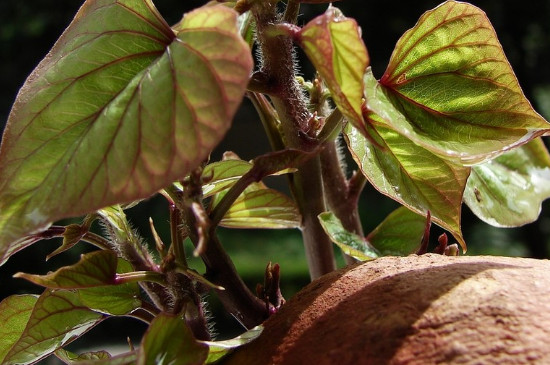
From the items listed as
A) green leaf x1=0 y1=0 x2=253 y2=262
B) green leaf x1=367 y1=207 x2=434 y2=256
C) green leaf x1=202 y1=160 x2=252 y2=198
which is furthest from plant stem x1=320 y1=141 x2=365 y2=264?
green leaf x1=0 y1=0 x2=253 y2=262

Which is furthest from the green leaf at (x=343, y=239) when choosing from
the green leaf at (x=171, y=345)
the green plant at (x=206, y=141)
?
the green leaf at (x=171, y=345)

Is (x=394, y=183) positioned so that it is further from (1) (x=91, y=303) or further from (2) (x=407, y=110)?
(1) (x=91, y=303)

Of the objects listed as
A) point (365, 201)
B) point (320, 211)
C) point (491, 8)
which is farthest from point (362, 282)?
point (365, 201)

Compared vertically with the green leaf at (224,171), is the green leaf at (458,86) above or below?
above

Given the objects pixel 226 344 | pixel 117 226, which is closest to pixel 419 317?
pixel 226 344

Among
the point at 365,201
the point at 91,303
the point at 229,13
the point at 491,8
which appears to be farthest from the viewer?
the point at 365,201

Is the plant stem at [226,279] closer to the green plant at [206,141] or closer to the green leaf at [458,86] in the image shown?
the green plant at [206,141]

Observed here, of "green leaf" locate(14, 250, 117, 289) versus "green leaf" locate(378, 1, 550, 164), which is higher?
"green leaf" locate(378, 1, 550, 164)

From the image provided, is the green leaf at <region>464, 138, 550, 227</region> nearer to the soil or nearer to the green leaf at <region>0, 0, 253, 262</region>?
the soil
